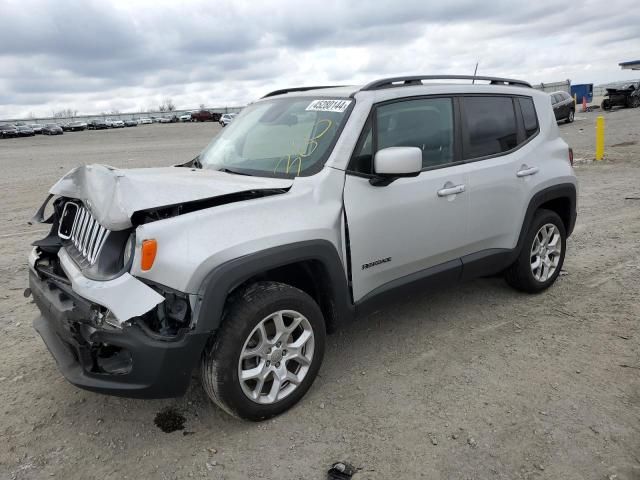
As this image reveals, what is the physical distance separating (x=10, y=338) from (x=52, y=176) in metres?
11.0

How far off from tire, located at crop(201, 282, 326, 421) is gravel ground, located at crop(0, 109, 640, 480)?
0.16 metres

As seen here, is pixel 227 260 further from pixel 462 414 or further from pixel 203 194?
pixel 462 414

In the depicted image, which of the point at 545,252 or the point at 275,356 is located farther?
the point at 545,252

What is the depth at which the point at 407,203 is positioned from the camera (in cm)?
356

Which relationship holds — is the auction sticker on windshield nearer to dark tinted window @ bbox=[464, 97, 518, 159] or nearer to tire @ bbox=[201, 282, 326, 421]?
dark tinted window @ bbox=[464, 97, 518, 159]

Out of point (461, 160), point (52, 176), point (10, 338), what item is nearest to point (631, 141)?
point (461, 160)

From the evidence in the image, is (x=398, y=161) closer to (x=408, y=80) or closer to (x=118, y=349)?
(x=408, y=80)

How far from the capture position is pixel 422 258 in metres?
3.76

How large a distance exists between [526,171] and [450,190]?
0.99 metres

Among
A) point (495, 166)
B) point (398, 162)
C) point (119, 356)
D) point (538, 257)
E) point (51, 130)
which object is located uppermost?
point (51, 130)

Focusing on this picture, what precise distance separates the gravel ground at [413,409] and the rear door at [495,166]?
75 cm

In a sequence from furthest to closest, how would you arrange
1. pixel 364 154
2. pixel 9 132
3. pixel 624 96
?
pixel 9 132
pixel 624 96
pixel 364 154

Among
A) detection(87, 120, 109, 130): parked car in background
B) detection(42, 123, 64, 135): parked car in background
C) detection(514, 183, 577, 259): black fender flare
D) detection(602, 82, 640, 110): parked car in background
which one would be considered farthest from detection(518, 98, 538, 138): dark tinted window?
detection(87, 120, 109, 130): parked car in background

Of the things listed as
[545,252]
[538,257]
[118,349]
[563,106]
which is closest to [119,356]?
[118,349]
